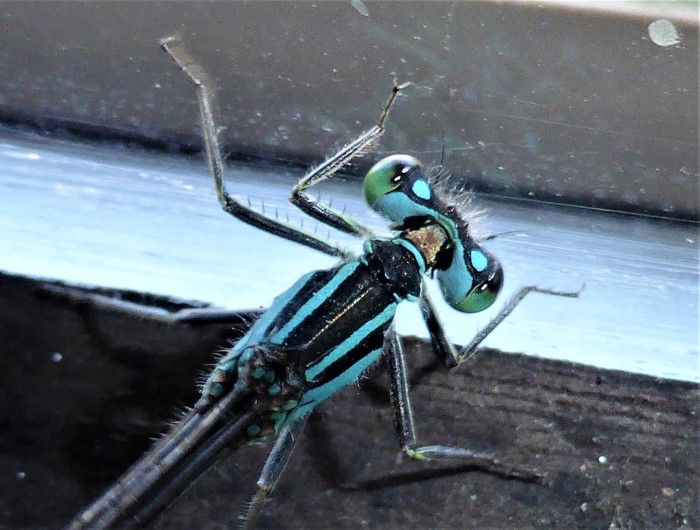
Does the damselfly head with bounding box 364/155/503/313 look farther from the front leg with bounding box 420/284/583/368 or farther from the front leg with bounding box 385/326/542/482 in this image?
the front leg with bounding box 385/326/542/482

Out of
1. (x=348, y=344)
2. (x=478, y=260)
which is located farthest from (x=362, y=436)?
(x=478, y=260)

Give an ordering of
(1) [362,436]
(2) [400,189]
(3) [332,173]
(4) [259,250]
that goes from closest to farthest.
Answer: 1. (2) [400,189]
2. (3) [332,173]
3. (1) [362,436]
4. (4) [259,250]

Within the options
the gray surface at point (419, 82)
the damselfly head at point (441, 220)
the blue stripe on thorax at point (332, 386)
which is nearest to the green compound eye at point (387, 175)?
the damselfly head at point (441, 220)

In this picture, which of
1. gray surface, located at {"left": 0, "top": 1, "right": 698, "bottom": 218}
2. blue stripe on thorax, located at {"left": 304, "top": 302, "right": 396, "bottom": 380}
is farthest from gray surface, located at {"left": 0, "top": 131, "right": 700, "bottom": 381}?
blue stripe on thorax, located at {"left": 304, "top": 302, "right": 396, "bottom": 380}

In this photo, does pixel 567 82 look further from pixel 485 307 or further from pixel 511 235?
pixel 485 307

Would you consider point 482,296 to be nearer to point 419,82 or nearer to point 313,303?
point 313,303

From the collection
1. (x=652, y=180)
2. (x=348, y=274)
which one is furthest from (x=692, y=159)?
(x=348, y=274)

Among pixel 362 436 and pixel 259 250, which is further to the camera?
pixel 259 250
